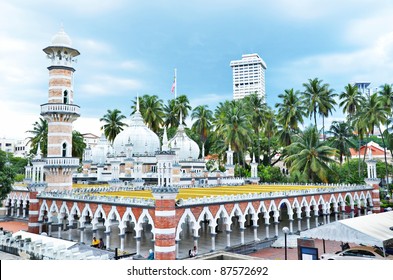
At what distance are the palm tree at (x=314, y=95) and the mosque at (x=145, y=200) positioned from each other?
38.3 ft

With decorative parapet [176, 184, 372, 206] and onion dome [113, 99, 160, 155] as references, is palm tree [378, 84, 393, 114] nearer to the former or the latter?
decorative parapet [176, 184, 372, 206]

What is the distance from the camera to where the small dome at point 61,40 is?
26.2 m

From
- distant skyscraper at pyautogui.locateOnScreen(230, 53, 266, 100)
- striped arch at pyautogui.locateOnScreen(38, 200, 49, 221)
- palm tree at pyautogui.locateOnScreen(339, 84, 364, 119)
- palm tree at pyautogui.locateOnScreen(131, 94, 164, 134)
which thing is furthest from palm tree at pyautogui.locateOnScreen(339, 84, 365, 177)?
distant skyscraper at pyautogui.locateOnScreen(230, 53, 266, 100)

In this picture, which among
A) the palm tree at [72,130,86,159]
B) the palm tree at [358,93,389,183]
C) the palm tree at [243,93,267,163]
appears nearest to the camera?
the palm tree at [358,93,389,183]

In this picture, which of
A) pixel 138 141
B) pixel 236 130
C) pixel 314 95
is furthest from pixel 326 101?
pixel 138 141

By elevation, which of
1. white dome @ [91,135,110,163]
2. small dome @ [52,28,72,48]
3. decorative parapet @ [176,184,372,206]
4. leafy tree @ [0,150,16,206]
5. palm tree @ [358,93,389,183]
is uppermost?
small dome @ [52,28,72,48]

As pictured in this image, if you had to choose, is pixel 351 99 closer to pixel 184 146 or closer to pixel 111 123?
pixel 184 146

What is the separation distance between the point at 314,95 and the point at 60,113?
96.8ft

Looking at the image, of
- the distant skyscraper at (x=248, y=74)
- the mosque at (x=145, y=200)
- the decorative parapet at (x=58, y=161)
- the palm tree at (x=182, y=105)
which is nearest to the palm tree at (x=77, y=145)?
the mosque at (x=145, y=200)

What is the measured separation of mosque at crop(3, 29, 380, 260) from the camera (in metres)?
17.1

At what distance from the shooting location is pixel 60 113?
2609cm

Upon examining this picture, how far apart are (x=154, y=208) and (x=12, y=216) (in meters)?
22.5

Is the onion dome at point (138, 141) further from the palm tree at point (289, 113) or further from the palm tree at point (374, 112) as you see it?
the palm tree at point (374, 112)
